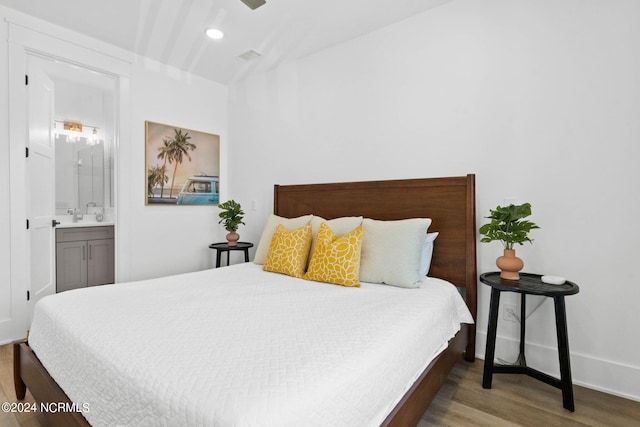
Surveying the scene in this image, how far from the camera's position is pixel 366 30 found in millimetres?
2795

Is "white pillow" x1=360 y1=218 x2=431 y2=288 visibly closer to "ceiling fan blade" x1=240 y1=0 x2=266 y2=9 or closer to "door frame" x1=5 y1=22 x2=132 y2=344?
"ceiling fan blade" x1=240 y1=0 x2=266 y2=9

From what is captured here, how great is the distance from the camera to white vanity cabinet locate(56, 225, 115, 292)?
3805 millimetres

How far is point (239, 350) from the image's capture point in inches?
45.5

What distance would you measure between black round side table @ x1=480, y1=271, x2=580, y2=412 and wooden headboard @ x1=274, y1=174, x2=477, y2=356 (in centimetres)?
24

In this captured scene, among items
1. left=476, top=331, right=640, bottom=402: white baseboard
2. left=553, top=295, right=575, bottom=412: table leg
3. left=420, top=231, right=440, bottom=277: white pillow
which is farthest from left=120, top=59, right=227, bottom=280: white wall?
left=553, top=295, right=575, bottom=412: table leg

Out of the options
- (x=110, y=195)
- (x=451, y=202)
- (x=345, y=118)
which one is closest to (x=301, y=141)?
(x=345, y=118)

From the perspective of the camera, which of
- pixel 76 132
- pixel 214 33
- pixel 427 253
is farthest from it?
pixel 76 132

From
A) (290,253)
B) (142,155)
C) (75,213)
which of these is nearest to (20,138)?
(142,155)

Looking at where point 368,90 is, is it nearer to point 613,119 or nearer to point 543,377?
point 613,119

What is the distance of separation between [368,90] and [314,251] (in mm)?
1491

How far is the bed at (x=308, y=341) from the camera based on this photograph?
938 millimetres

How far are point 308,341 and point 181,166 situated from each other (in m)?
3.02

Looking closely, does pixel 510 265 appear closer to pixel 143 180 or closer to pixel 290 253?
pixel 290 253

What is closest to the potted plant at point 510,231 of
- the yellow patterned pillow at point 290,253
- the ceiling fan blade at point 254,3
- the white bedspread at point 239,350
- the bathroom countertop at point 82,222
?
the white bedspread at point 239,350
